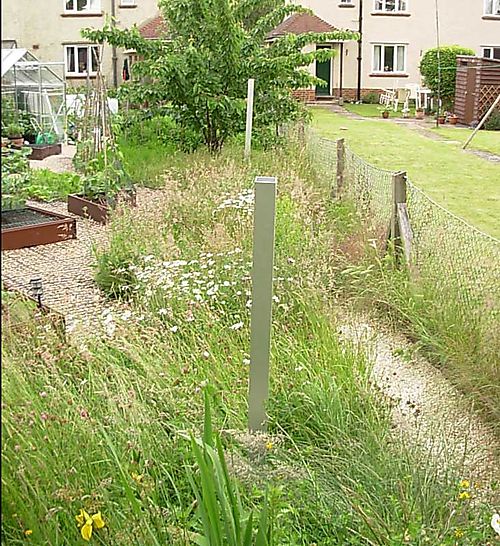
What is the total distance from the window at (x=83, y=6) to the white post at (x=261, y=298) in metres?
Result: 27.8

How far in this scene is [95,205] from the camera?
9.11m

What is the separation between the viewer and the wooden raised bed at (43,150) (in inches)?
569

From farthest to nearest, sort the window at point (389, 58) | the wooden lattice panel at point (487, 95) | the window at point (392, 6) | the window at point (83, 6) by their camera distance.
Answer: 1. the window at point (389, 58)
2. the window at point (392, 6)
3. the window at point (83, 6)
4. the wooden lattice panel at point (487, 95)

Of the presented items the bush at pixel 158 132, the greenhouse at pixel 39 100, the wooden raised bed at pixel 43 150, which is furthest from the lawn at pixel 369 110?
the bush at pixel 158 132

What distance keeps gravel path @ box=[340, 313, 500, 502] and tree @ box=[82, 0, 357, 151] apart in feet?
22.0

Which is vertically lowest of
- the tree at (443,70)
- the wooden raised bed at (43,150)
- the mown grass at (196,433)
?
the mown grass at (196,433)

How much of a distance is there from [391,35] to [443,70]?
5573 millimetres

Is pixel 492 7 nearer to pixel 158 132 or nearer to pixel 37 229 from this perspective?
pixel 158 132

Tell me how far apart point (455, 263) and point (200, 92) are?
655 cm

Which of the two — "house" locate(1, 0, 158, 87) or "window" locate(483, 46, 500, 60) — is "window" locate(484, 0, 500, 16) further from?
"house" locate(1, 0, 158, 87)

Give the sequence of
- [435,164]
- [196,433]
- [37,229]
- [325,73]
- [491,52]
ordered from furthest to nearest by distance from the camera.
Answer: [491,52]
[325,73]
[435,164]
[37,229]
[196,433]

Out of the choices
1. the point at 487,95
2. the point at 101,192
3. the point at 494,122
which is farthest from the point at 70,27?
the point at 101,192

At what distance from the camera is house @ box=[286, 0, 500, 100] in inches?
1201

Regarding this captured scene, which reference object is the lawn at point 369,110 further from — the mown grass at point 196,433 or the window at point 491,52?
the mown grass at point 196,433
